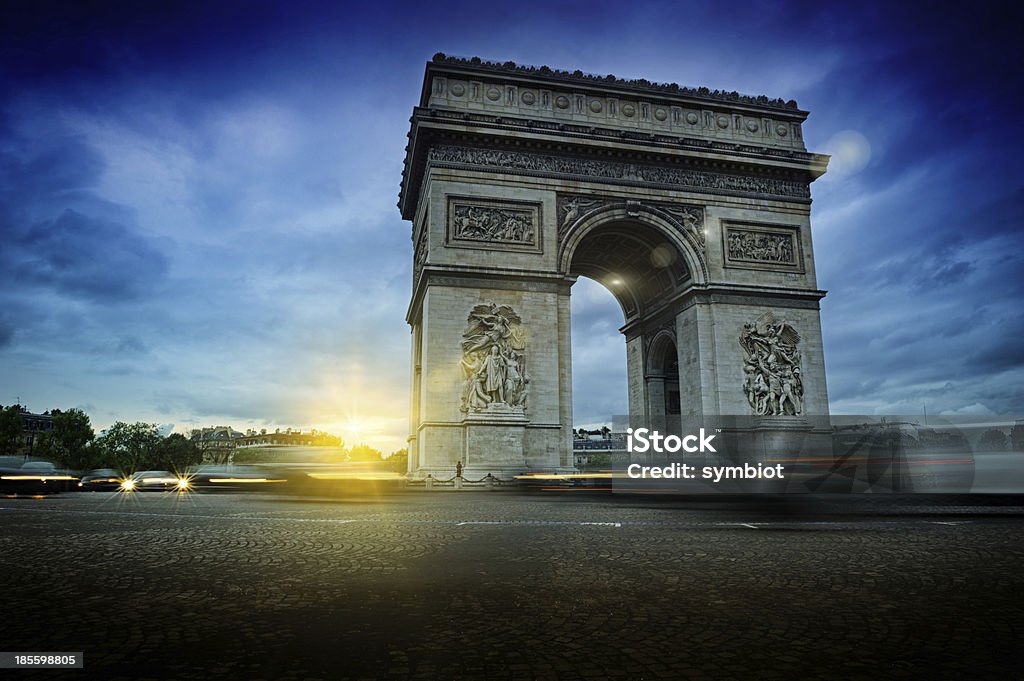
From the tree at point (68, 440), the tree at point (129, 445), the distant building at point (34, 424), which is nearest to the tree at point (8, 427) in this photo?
the tree at point (68, 440)

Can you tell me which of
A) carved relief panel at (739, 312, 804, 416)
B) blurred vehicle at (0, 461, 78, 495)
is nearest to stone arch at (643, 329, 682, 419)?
carved relief panel at (739, 312, 804, 416)

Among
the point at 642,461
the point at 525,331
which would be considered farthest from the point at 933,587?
the point at 642,461

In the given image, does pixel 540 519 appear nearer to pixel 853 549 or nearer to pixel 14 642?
pixel 853 549

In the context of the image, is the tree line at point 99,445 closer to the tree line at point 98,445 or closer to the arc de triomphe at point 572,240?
the tree line at point 98,445

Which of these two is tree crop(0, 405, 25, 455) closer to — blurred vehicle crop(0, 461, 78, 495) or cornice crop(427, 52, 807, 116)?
blurred vehicle crop(0, 461, 78, 495)

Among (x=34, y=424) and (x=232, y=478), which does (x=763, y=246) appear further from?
(x=34, y=424)
